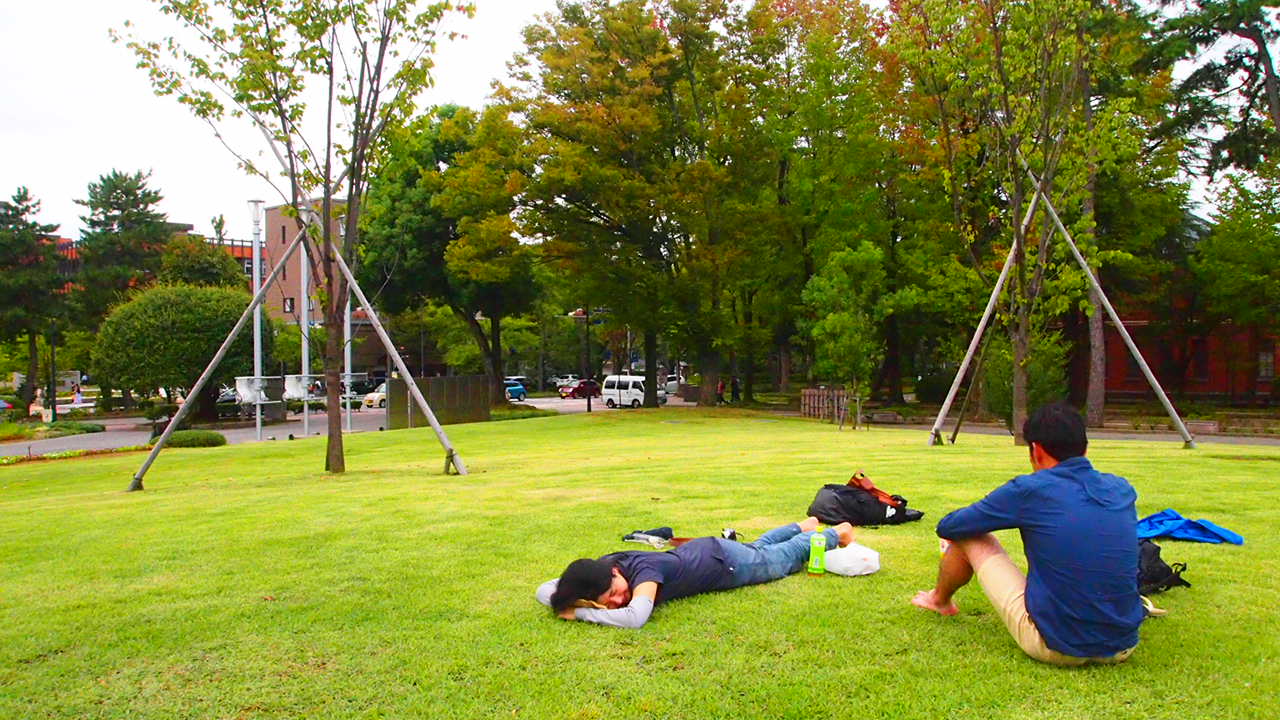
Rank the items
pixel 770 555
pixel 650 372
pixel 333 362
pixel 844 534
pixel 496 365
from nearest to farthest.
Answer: pixel 770 555, pixel 844 534, pixel 333 362, pixel 650 372, pixel 496 365

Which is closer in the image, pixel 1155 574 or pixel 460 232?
pixel 1155 574

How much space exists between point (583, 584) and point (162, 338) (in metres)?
38.1

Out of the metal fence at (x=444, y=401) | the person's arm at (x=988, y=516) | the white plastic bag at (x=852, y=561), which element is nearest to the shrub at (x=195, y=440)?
the metal fence at (x=444, y=401)

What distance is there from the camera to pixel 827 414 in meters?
33.2

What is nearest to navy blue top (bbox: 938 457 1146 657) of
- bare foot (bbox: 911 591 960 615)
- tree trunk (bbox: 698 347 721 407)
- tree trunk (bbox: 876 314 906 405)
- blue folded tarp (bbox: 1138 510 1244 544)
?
bare foot (bbox: 911 591 960 615)

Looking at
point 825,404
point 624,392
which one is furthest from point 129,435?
point 825,404

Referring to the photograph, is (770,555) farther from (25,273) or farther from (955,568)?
(25,273)

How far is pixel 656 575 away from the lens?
526 centimetres

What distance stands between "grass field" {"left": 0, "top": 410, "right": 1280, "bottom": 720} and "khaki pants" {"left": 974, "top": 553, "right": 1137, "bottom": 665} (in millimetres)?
75

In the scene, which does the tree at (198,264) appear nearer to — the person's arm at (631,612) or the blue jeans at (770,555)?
the blue jeans at (770,555)

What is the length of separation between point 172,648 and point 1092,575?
4.62 metres

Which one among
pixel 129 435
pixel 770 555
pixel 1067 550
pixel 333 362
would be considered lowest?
pixel 129 435

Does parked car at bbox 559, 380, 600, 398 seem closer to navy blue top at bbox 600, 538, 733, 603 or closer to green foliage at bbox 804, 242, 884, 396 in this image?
green foliage at bbox 804, 242, 884, 396

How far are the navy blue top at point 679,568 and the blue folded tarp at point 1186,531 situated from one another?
336 centimetres
